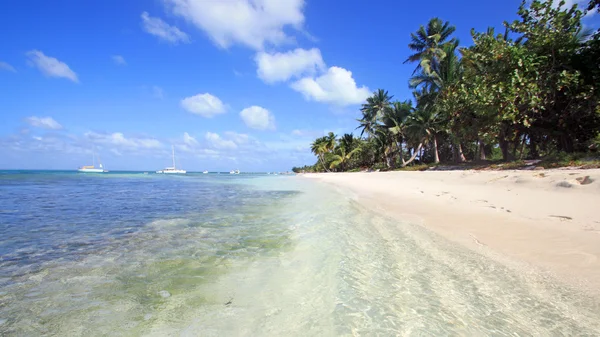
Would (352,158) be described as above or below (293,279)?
above

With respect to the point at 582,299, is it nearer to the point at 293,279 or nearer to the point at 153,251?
the point at 293,279

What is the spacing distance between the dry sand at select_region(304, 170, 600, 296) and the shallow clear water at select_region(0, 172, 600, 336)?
44 cm

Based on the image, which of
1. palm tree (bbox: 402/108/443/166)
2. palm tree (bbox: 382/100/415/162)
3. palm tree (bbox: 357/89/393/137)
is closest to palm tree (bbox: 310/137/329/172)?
palm tree (bbox: 357/89/393/137)

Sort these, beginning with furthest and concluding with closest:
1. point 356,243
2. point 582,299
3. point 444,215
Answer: point 444,215 < point 356,243 < point 582,299

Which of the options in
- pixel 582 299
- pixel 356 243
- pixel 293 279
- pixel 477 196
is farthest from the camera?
pixel 477 196

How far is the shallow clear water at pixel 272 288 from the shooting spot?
202cm

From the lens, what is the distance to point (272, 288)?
8.95 ft

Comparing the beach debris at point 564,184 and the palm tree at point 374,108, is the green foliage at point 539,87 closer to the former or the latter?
the beach debris at point 564,184

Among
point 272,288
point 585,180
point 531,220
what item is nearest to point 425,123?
point 585,180

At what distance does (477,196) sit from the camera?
7.95m

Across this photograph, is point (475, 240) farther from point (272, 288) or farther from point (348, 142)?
point (348, 142)

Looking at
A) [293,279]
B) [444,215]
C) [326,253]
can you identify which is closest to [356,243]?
[326,253]

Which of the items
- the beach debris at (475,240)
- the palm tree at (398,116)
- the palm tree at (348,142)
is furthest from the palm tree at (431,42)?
the beach debris at (475,240)

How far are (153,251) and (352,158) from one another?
51444mm
